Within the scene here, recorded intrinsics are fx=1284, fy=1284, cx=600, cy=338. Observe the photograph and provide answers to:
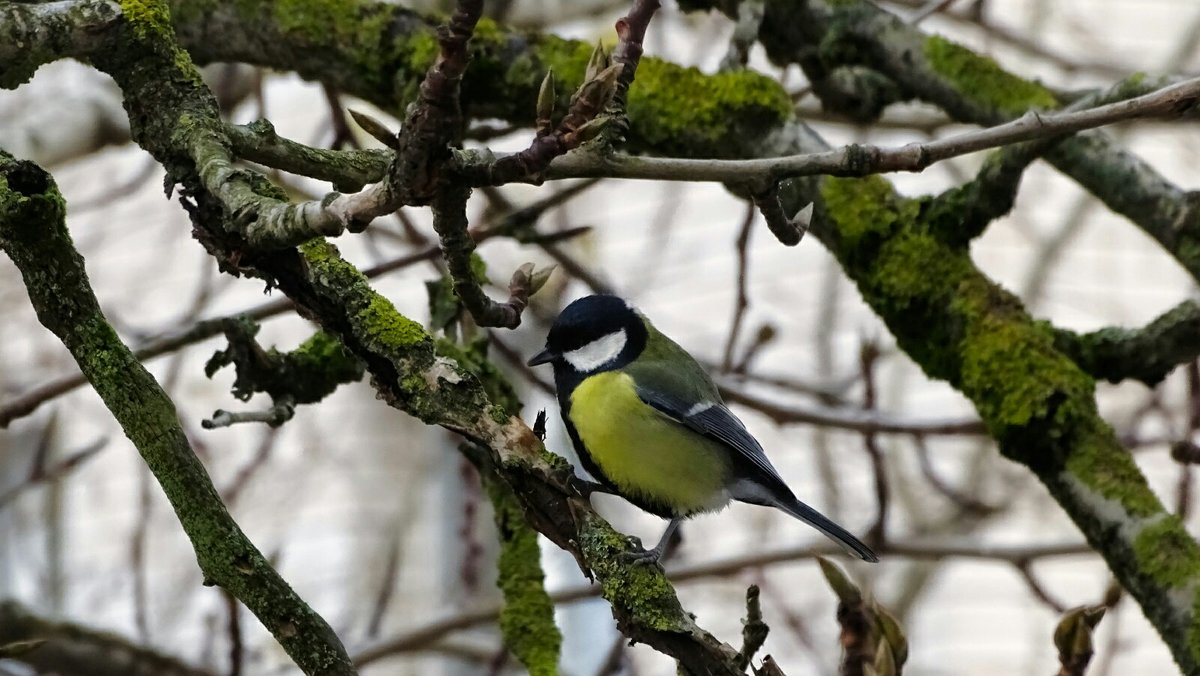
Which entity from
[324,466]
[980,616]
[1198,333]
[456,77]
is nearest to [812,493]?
[980,616]

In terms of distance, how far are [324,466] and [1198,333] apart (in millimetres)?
5769

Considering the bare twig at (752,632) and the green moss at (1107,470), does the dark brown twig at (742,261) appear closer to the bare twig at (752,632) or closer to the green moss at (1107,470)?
the green moss at (1107,470)

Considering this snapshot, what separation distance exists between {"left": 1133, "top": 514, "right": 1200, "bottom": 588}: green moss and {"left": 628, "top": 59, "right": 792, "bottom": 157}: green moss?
3.16 ft

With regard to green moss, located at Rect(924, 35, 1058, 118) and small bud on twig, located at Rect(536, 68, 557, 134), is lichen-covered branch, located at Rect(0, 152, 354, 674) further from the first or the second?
green moss, located at Rect(924, 35, 1058, 118)

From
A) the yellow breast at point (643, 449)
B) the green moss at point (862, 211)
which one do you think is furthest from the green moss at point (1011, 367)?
the yellow breast at point (643, 449)

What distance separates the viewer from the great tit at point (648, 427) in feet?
8.25

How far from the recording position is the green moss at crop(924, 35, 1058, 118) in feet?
8.13

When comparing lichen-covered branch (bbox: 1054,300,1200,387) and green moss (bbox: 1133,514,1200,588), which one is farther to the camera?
lichen-covered branch (bbox: 1054,300,1200,387)

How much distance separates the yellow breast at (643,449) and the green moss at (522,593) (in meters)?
0.45

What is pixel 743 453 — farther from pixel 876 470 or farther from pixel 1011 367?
pixel 1011 367

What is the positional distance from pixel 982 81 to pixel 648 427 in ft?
3.07

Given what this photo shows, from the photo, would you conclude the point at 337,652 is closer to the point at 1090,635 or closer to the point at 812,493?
the point at 1090,635

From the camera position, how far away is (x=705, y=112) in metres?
2.38

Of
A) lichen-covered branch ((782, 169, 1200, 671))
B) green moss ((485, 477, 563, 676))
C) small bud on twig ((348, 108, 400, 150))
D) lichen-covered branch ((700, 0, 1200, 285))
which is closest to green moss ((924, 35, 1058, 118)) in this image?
lichen-covered branch ((700, 0, 1200, 285))
